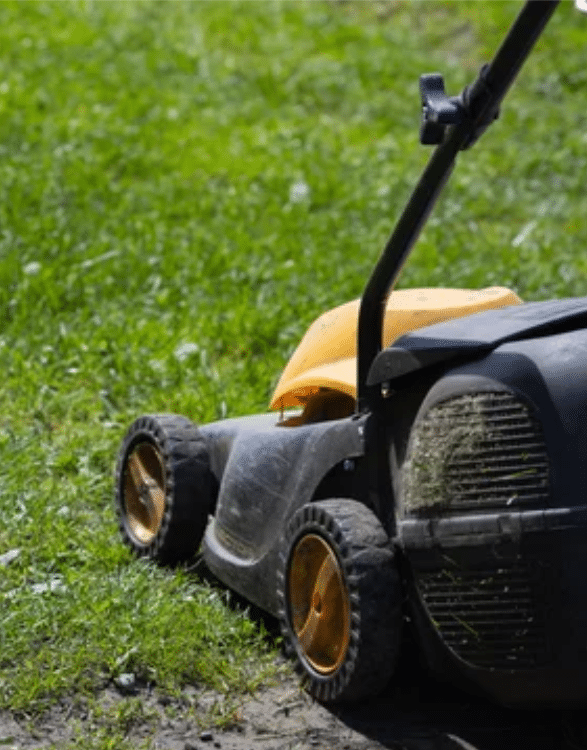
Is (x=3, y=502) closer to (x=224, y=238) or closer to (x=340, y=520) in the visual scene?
(x=340, y=520)

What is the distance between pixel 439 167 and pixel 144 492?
144cm

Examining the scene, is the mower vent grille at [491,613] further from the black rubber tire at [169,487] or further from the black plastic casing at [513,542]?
the black rubber tire at [169,487]

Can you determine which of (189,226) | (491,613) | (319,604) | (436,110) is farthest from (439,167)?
(189,226)

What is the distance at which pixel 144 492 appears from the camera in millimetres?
4074

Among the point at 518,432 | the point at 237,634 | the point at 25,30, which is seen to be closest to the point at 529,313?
the point at 518,432

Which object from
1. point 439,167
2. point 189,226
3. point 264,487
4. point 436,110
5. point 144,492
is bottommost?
point 189,226

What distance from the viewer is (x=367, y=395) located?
322 centimetres

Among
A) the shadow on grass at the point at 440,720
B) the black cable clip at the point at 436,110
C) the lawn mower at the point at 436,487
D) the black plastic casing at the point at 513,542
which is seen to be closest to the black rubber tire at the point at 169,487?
the lawn mower at the point at 436,487

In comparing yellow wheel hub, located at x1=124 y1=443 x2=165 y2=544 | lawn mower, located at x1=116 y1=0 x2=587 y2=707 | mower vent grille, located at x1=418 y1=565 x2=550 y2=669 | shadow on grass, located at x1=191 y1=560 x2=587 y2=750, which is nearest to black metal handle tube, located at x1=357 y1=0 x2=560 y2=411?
lawn mower, located at x1=116 y1=0 x2=587 y2=707

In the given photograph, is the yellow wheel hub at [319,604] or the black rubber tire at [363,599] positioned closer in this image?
the black rubber tire at [363,599]

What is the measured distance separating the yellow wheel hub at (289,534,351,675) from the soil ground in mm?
107

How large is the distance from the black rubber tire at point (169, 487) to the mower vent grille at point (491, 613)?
1.00m

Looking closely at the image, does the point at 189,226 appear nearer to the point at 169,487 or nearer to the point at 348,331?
the point at 169,487

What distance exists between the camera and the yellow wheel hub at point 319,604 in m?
3.19
